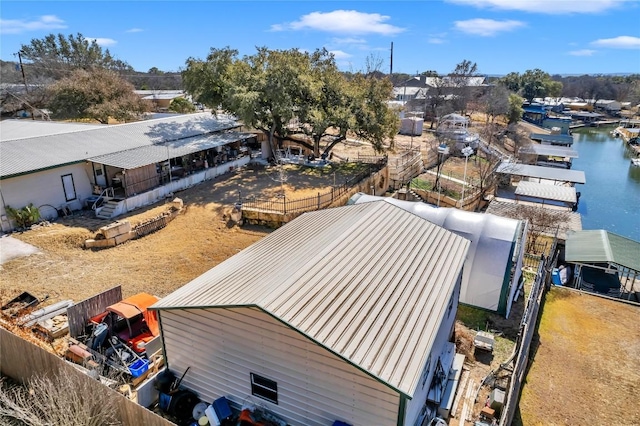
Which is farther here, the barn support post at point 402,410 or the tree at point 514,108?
the tree at point 514,108

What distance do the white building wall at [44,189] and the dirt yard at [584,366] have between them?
20915 mm

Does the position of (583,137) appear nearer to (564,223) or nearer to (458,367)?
(564,223)

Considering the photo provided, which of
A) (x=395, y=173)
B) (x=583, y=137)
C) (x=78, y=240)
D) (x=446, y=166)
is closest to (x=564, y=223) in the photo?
(x=395, y=173)

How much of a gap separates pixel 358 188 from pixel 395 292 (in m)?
16.8

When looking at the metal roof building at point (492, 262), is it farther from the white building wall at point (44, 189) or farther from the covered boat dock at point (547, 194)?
the white building wall at point (44, 189)

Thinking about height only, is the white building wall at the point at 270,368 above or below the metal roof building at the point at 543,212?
above

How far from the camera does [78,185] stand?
2020 centimetres

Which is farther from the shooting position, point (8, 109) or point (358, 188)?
point (8, 109)

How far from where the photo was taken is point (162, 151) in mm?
22922

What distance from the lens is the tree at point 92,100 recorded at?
3538 cm

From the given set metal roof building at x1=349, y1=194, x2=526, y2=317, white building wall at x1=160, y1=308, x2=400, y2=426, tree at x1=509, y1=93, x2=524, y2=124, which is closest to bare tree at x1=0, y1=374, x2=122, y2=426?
white building wall at x1=160, y1=308, x2=400, y2=426

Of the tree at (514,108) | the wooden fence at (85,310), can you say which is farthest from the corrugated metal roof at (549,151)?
the wooden fence at (85,310)

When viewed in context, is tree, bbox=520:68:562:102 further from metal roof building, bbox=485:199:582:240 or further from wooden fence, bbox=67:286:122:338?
wooden fence, bbox=67:286:122:338

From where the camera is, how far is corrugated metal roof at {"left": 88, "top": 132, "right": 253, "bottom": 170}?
20.3 m
